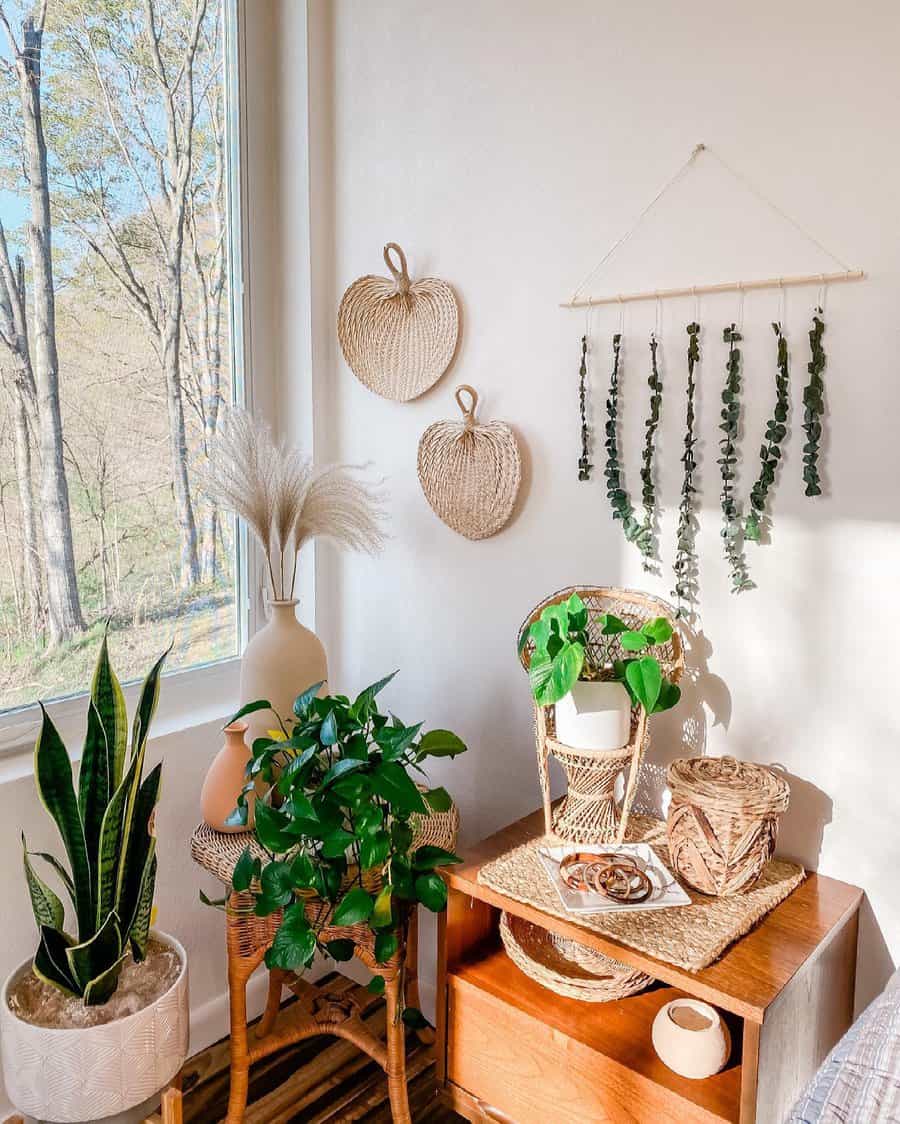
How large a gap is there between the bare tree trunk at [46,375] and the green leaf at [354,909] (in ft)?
2.67

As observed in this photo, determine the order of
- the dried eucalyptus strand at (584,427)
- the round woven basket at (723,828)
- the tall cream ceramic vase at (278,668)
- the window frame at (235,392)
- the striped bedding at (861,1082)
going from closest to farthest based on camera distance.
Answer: the striped bedding at (861,1082) → the round woven basket at (723,828) → the dried eucalyptus strand at (584,427) → the tall cream ceramic vase at (278,668) → the window frame at (235,392)

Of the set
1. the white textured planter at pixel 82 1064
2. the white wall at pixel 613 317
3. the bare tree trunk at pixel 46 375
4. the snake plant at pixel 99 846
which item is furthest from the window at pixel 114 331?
the white textured planter at pixel 82 1064

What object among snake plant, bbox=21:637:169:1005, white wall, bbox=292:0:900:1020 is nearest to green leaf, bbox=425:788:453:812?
white wall, bbox=292:0:900:1020

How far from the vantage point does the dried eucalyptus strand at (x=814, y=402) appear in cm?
140

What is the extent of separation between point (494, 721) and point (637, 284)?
3.04 ft

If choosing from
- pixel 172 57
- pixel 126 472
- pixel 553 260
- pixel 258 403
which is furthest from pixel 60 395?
pixel 553 260

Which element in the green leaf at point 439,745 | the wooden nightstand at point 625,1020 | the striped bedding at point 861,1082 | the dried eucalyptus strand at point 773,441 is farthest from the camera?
the green leaf at point 439,745

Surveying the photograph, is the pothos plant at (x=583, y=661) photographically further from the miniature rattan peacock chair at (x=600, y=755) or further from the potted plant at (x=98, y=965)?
the potted plant at (x=98, y=965)

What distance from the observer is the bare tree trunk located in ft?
5.54

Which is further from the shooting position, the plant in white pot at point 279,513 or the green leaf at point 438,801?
the plant in white pot at point 279,513

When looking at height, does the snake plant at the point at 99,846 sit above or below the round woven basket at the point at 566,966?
above

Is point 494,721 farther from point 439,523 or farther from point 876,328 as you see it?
point 876,328

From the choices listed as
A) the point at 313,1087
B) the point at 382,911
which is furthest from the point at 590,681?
the point at 313,1087

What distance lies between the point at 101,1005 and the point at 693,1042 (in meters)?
0.97
